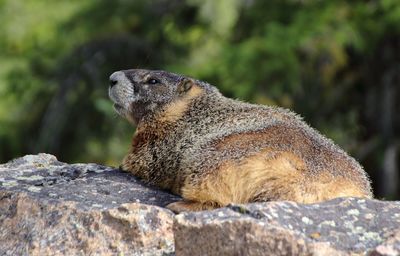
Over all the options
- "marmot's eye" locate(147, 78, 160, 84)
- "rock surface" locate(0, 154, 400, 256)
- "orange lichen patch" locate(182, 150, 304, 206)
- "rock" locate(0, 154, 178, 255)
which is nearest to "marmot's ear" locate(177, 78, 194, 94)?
"marmot's eye" locate(147, 78, 160, 84)

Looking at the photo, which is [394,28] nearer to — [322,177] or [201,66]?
[201,66]

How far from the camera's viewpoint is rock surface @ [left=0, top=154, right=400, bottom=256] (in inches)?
186

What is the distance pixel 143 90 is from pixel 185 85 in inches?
13.6

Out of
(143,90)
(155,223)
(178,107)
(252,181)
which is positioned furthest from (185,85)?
(155,223)

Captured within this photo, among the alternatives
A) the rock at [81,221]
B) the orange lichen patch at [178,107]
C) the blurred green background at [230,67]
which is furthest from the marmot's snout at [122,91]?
the blurred green background at [230,67]

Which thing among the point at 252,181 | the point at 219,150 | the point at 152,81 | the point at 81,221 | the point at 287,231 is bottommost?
the point at 81,221

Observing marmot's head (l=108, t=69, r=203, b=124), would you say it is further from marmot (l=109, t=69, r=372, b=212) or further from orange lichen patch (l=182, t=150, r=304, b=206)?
orange lichen patch (l=182, t=150, r=304, b=206)

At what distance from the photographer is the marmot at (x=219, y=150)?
5.59 m

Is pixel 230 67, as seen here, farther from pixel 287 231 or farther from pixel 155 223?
pixel 287 231

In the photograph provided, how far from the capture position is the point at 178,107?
6.98m

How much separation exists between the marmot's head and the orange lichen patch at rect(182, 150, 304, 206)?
1.37 metres

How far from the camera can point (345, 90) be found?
13.5 metres

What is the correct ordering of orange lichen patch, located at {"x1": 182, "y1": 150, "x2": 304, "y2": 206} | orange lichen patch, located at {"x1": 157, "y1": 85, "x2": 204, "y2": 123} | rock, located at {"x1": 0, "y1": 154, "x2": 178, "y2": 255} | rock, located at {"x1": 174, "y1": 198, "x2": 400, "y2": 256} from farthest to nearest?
orange lichen patch, located at {"x1": 157, "y1": 85, "x2": 204, "y2": 123}
orange lichen patch, located at {"x1": 182, "y1": 150, "x2": 304, "y2": 206}
rock, located at {"x1": 0, "y1": 154, "x2": 178, "y2": 255}
rock, located at {"x1": 174, "y1": 198, "x2": 400, "y2": 256}

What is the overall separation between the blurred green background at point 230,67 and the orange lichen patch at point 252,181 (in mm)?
5976
